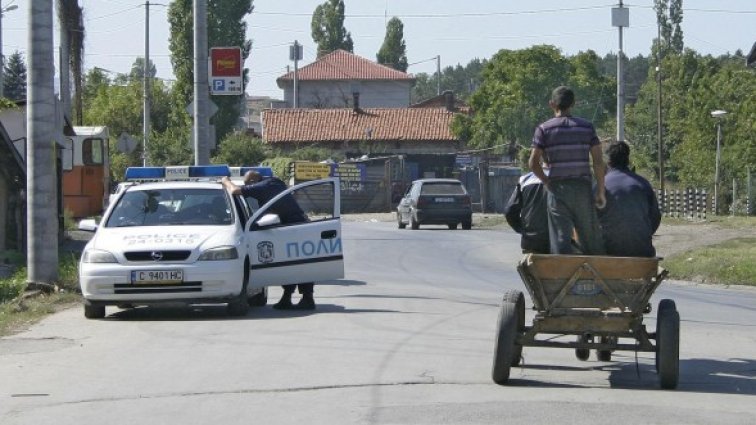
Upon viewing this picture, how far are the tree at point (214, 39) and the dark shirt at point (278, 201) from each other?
173 feet

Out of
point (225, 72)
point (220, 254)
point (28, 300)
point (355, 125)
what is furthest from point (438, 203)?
point (355, 125)

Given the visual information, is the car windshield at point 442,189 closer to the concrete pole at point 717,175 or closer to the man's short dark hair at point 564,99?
the concrete pole at point 717,175

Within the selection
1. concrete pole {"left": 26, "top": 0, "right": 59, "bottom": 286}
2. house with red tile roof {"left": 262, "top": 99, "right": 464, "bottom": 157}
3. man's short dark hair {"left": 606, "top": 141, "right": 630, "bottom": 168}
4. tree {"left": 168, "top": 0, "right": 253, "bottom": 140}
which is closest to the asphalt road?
man's short dark hair {"left": 606, "top": 141, "right": 630, "bottom": 168}

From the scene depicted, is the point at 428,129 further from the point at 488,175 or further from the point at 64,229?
the point at 64,229

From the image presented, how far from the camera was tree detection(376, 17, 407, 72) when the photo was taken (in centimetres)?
13412

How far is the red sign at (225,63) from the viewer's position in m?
29.6

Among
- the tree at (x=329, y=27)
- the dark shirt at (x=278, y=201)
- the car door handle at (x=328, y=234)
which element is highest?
the tree at (x=329, y=27)

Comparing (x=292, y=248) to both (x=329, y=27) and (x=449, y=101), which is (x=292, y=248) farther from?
(x=329, y=27)

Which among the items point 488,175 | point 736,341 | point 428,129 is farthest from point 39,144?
point 428,129

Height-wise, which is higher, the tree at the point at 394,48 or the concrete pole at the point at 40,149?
the tree at the point at 394,48

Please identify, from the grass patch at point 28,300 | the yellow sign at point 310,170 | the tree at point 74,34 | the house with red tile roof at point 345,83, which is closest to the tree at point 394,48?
the house with red tile roof at point 345,83

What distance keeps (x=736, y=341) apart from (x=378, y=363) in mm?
4014

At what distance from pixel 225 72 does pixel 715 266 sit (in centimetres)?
1132

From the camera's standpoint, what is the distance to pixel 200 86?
28.2m
